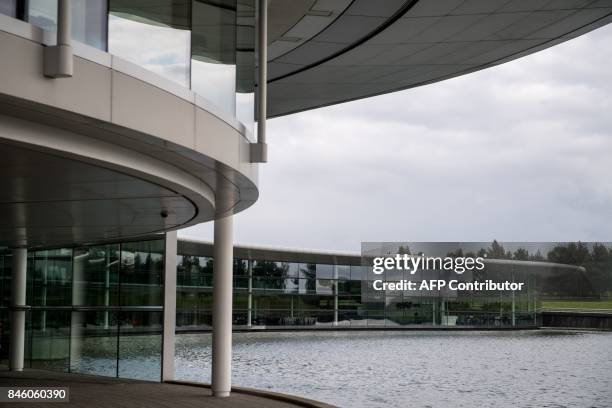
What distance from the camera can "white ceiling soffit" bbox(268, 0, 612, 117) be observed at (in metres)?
17.5

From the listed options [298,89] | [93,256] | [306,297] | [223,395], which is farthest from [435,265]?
[223,395]

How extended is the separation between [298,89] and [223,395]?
1347cm

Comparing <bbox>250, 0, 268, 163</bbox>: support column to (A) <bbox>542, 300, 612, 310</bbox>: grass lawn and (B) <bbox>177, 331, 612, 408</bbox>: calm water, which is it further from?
(A) <bbox>542, 300, 612, 310</bbox>: grass lawn

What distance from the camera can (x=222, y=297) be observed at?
1455 cm

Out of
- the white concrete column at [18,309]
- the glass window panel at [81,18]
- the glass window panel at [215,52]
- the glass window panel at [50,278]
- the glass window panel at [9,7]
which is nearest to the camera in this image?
the glass window panel at [9,7]

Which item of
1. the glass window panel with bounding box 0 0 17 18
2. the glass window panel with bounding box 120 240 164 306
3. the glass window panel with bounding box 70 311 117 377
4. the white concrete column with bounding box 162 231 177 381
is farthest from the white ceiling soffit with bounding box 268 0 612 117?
the glass window panel with bounding box 0 0 17 18

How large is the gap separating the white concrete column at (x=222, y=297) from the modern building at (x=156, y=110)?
0.08 feet

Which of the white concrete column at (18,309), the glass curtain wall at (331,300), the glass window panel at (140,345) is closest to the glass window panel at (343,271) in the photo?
the glass curtain wall at (331,300)

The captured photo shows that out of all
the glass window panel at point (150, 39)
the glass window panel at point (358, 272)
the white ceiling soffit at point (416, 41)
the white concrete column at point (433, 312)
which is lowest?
the white concrete column at point (433, 312)

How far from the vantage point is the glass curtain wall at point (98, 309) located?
1709 centimetres

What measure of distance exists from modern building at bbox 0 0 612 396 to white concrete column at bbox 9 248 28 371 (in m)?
0.03

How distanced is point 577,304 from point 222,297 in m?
53.2

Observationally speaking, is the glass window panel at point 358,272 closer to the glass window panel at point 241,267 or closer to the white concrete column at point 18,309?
the glass window panel at point 241,267

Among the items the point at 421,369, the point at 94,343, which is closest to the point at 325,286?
the point at 421,369
